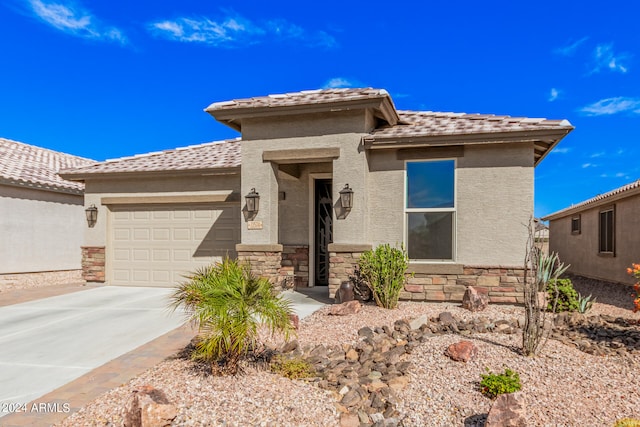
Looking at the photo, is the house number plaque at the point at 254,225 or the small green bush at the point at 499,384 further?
the house number plaque at the point at 254,225

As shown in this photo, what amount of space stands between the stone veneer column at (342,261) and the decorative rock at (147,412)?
Answer: 5.39 metres

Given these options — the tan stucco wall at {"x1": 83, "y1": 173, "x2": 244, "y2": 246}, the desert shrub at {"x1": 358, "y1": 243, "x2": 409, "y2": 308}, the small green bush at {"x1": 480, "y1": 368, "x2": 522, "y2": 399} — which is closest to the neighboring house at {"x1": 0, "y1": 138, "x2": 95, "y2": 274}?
the tan stucco wall at {"x1": 83, "y1": 173, "x2": 244, "y2": 246}

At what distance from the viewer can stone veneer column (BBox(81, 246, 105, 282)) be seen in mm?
11695

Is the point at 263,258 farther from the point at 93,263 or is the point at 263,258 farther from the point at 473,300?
the point at 93,263

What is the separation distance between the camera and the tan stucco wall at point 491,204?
842cm

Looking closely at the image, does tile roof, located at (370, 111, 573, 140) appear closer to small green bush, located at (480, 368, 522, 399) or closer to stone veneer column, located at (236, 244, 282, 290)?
stone veneer column, located at (236, 244, 282, 290)

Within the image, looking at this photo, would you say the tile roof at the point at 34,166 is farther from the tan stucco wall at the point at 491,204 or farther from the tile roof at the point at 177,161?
the tan stucco wall at the point at 491,204

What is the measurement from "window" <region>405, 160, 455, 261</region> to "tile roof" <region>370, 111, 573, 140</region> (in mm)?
655

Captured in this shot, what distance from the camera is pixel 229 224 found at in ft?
36.2

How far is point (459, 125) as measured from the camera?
9.02 metres

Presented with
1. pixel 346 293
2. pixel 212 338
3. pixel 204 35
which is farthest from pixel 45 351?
pixel 204 35

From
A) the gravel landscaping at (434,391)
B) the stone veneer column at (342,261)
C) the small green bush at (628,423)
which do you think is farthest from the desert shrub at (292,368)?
the stone veneer column at (342,261)

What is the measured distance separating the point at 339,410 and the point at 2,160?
1551 centimetres

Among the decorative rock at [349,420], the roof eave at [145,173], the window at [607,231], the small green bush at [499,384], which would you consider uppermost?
the roof eave at [145,173]
